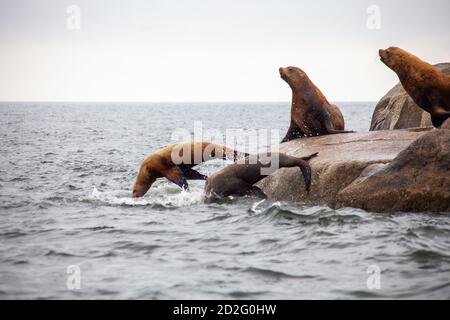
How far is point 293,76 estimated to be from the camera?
13.9m

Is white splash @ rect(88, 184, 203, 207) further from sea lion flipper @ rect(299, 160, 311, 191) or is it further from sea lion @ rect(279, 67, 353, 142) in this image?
sea lion flipper @ rect(299, 160, 311, 191)

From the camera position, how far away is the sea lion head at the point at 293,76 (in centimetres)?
1377

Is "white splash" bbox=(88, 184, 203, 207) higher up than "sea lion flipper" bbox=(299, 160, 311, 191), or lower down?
lower down

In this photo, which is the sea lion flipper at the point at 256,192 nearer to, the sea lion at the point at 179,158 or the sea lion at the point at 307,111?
the sea lion at the point at 179,158

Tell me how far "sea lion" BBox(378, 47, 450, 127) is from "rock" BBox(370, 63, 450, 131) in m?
2.05

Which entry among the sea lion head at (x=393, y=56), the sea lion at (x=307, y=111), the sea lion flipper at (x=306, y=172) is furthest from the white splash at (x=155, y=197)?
the sea lion head at (x=393, y=56)

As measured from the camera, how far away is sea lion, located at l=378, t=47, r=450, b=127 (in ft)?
37.7

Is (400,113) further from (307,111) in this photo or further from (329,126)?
(307,111)

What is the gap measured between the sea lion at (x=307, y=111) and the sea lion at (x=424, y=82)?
164cm

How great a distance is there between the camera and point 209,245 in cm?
891

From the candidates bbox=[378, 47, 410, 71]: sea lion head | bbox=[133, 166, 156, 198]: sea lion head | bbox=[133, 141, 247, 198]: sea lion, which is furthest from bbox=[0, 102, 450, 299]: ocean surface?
bbox=[378, 47, 410, 71]: sea lion head

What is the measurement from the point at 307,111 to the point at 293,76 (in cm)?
93

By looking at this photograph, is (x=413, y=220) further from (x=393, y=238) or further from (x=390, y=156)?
(x=390, y=156)
